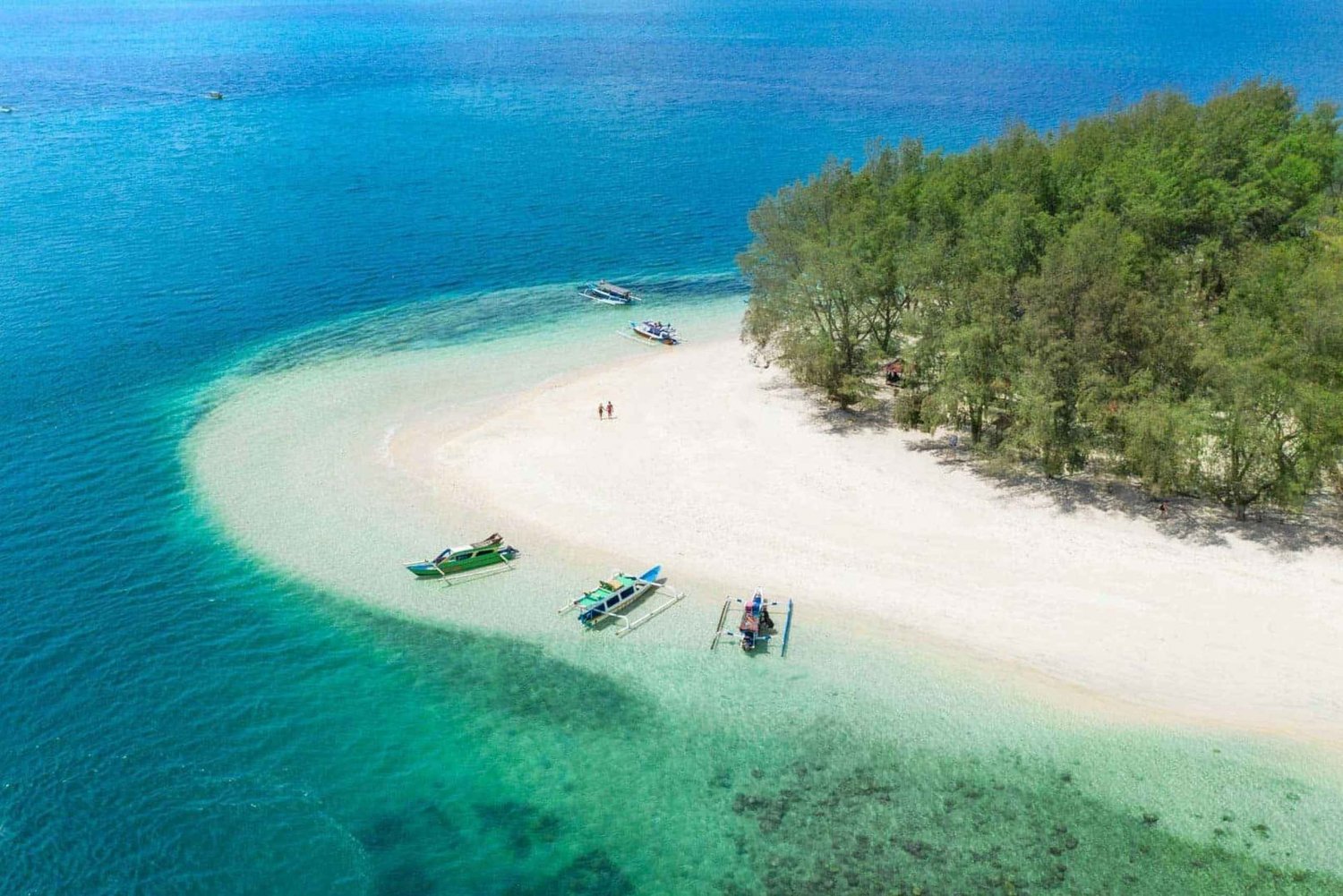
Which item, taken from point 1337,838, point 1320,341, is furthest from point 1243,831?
point 1320,341

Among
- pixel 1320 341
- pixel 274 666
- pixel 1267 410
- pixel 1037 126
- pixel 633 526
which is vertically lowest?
pixel 274 666

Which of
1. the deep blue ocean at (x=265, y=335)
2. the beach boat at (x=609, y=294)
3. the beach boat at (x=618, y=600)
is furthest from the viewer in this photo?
the beach boat at (x=609, y=294)

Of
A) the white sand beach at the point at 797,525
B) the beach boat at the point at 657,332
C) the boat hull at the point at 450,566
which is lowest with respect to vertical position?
the boat hull at the point at 450,566

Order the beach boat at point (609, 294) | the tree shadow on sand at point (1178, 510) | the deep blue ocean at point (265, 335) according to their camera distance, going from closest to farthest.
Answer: the deep blue ocean at point (265, 335) → the tree shadow on sand at point (1178, 510) → the beach boat at point (609, 294)

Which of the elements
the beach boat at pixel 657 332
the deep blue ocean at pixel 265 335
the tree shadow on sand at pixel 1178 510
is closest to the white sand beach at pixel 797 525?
the tree shadow on sand at pixel 1178 510

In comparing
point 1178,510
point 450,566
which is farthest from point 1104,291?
point 450,566

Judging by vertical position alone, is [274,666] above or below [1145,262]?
below

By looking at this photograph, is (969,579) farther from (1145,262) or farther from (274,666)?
(274,666)

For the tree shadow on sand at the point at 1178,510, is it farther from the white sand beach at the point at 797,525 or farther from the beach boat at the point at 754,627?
the beach boat at the point at 754,627
